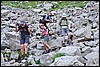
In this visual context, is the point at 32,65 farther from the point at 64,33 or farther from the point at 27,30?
the point at 64,33

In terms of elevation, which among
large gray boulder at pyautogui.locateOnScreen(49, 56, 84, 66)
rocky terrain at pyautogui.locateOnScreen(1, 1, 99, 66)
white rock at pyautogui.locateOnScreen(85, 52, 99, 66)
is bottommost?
rocky terrain at pyautogui.locateOnScreen(1, 1, 99, 66)

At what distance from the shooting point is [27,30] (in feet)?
64.6

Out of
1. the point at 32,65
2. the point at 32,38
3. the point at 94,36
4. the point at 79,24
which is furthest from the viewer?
the point at 79,24

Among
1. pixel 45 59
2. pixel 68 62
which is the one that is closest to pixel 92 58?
pixel 68 62

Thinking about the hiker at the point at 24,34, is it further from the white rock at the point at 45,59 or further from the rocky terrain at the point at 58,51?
the white rock at the point at 45,59

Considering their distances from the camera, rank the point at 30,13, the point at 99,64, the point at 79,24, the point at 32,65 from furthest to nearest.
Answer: the point at 30,13 < the point at 79,24 < the point at 32,65 < the point at 99,64

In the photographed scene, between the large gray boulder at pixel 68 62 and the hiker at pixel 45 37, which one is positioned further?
the hiker at pixel 45 37

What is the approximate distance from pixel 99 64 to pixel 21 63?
333 centimetres

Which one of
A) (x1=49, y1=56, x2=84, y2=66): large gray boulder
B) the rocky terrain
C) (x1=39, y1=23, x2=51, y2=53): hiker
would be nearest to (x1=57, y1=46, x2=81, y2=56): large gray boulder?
the rocky terrain

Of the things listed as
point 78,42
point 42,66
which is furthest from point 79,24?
point 42,66

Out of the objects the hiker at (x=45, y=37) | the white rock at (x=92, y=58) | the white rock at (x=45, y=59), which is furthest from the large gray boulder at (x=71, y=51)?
the hiker at (x=45, y=37)

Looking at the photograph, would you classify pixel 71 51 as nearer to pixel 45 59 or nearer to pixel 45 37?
pixel 45 59

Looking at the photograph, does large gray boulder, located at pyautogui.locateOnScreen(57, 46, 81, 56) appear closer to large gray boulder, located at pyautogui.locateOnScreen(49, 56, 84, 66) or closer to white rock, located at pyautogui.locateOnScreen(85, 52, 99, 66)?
white rock, located at pyautogui.locateOnScreen(85, 52, 99, 66)

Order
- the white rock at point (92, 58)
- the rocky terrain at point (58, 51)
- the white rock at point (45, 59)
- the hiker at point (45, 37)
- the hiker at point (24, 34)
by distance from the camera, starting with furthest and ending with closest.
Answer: the hiker at point (45, 37) < the hiker at point (24, 34) < the white rock at point (45, 59) < the rocky terrain at point (58, 51) < the white rock at point (92, 58)
